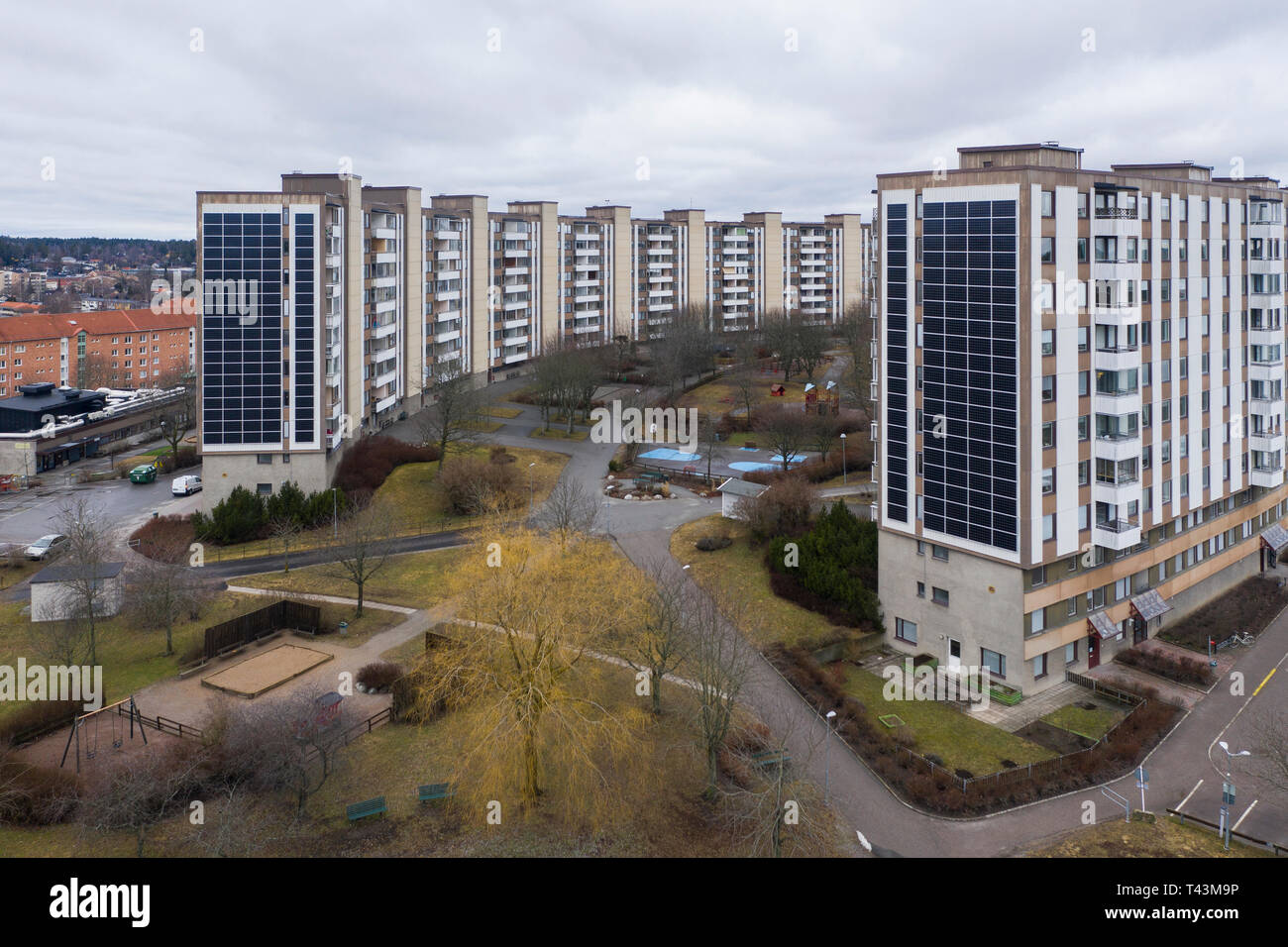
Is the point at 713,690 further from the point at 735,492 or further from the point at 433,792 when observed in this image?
the point at 735,492

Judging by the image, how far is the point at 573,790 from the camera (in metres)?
25.0

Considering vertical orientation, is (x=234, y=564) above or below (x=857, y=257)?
below

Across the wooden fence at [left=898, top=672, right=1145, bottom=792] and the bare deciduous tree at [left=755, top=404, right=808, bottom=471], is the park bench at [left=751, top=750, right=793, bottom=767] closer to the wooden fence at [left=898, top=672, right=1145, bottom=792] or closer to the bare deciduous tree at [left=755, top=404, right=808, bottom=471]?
the wooden fence at [left=898, top=672, right=1145, bottom=792]

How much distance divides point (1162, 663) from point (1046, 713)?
7207mm

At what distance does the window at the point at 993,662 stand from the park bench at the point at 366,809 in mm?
23363

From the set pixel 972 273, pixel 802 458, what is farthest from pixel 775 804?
pixel 802 458

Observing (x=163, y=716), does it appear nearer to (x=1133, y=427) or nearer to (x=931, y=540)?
(x=931, y=540)

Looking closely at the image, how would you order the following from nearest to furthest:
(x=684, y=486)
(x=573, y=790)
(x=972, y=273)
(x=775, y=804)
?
(x=775, y=804) < (x=573, y=790) < (x=972, y=273) < (x=684, y=486)

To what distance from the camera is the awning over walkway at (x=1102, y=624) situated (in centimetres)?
3806

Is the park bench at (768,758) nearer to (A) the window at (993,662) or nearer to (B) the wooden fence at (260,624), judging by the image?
(A) the window at (993,662)

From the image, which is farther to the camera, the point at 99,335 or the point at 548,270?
the point at 99,335

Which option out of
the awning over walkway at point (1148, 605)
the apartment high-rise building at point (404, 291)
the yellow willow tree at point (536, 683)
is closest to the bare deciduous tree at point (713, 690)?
the yellow willow tree at point (536, 683)

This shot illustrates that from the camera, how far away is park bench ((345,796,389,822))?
26609mm

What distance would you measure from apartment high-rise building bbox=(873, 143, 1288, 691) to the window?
58mm
